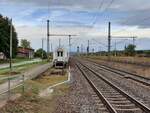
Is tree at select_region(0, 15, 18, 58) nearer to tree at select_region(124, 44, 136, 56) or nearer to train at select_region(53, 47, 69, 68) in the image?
train at select_region(53, 47, 69, 68)

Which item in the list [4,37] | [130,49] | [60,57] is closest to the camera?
[60,57]

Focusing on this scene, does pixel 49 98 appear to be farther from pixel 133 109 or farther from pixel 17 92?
pixel 133 109

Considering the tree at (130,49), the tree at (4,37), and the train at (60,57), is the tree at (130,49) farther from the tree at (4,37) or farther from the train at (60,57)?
the train at (60,57)

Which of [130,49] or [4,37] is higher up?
[4,37]

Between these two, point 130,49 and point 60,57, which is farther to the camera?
point 130,49

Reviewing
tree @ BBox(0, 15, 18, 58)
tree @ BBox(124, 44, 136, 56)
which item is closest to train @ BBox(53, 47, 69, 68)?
tree @ BBox(0, 15, 18, 58)

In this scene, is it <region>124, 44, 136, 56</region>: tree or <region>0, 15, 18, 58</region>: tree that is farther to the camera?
<region>124, 44, 136, 56</region>: tree

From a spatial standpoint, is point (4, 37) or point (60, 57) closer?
point (60, 57)

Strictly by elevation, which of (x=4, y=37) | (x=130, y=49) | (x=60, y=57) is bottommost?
(x=60, y=57)

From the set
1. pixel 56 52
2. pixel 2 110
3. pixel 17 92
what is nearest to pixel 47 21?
pixel 56 52

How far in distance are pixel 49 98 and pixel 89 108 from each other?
440 centimetres

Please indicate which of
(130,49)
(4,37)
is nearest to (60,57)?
(4,37)

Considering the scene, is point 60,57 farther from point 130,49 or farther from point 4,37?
point 130,49

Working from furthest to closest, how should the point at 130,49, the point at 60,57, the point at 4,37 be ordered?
the point at 130,49 → the point at 4,37 → the point at 60,57
